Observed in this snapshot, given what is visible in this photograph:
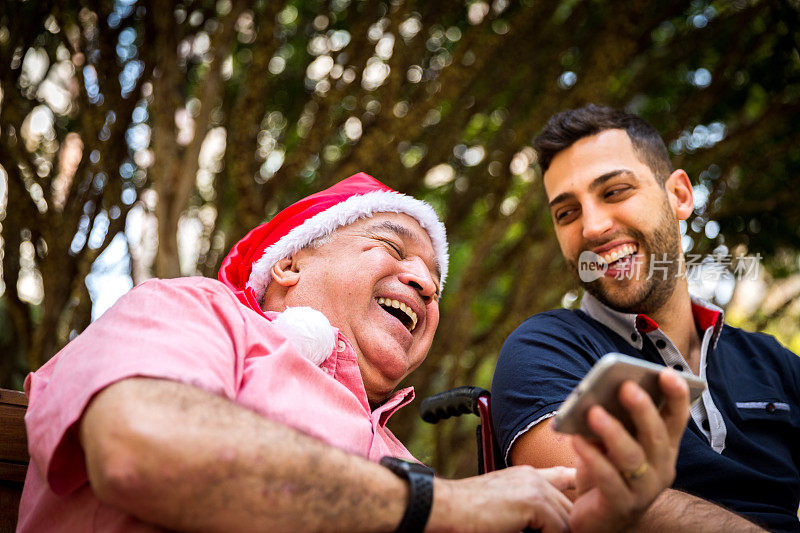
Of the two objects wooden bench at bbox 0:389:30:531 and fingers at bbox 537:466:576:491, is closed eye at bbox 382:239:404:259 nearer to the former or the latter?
fingers at bbox 537:466:576:491

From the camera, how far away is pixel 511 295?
19.4 feet

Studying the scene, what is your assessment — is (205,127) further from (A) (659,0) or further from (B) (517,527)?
(A) (659,0)

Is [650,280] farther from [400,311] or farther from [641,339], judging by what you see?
[400,311]

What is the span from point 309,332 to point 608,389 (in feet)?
2.69

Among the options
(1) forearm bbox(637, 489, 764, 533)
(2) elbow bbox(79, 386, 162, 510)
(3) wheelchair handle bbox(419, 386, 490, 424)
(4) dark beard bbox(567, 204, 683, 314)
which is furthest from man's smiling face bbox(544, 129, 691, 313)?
(2) elbow bbox(79, 386, 162, 510)

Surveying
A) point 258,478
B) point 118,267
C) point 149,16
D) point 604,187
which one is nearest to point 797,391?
point 604,187

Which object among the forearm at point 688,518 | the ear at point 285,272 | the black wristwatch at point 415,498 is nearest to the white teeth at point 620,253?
the forearm at point 688,518

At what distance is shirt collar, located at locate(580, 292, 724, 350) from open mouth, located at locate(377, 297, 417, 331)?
69 centimetres

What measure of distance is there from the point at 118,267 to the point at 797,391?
512 centimetres

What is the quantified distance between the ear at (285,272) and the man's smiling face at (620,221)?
3.14ft

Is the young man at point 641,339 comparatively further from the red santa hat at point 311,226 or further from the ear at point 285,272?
the ear at point 285,272

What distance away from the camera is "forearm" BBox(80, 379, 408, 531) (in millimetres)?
946

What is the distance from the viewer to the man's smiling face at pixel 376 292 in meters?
1.76

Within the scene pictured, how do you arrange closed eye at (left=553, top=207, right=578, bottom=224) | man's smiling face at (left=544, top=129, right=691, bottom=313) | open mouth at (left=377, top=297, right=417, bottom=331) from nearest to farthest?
open mouth at (left=377, top=297, right=417, bottom=331), man's smiling face at (left=544, top=129, right=691, bottom=313), closed eye at (left=553, top=207, right=578, bottom=224)
